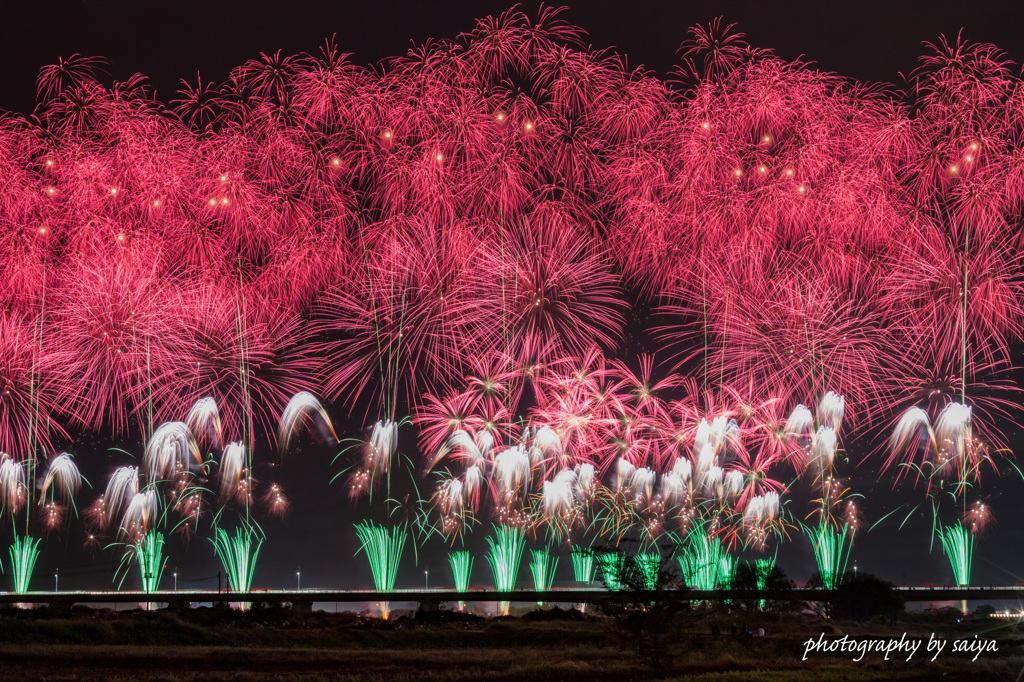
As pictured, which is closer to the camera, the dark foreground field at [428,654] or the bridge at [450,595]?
the dark foreground field at [428,654]

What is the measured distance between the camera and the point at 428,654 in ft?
113

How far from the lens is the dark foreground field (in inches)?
1125

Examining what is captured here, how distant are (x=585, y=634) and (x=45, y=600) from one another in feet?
167

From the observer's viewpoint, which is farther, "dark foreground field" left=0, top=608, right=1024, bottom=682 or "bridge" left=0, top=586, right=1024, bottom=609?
"bridge" left=0, top=586, right=1024, bottom=609

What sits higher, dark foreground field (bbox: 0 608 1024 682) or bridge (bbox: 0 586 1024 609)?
dark foreground field (bbox: 0 608 1024 682)

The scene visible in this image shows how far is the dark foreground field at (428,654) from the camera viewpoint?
2856 centimetres

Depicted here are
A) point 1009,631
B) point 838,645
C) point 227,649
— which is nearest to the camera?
point 227,649

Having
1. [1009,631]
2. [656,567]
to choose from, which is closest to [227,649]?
[656,567]

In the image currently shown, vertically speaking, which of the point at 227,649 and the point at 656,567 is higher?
the point at 656,567

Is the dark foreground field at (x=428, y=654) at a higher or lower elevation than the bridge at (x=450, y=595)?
higher

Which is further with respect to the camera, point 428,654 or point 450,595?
point 450,595

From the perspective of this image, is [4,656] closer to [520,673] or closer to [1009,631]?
[520,673]

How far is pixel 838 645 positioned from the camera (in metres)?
40.0

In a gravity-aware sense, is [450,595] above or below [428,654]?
below
